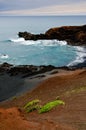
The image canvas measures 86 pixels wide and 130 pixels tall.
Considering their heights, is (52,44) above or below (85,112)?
below

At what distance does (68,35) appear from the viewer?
75.4 meters

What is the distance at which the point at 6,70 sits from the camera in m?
37.1

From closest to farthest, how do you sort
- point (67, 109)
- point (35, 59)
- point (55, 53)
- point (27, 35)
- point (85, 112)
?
point (85, 112)
point (67, 109)
point (35, 59)
point (55, 53)
point (27, 35)

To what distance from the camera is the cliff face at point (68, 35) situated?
7001 cm

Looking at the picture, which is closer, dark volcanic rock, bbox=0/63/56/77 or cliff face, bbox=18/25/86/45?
dark volcanic rock, bbox=0/63/56/77

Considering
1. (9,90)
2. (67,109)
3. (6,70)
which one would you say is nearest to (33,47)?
(6,70)

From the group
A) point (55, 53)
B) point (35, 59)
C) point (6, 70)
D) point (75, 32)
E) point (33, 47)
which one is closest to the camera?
point (6, 70)

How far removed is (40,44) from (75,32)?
830 cm

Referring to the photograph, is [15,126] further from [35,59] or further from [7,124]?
[35,59]

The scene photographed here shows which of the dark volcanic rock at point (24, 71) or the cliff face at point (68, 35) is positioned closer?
the dark volcanic rock at point (24, 71)

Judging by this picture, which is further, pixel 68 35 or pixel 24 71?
pixel 68 35

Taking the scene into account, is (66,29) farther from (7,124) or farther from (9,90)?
(7,124)

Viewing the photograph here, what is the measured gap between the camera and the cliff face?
230 feet

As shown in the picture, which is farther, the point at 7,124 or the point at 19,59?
the point at 19,59
